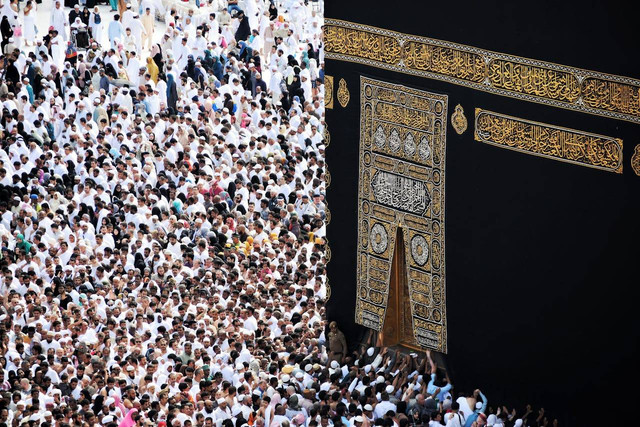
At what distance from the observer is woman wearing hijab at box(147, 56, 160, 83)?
22.4 metres

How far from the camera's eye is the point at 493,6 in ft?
47.6

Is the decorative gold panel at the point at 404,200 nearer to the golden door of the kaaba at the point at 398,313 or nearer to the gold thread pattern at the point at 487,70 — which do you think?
the golden door of the kaaba at the point at 398,313

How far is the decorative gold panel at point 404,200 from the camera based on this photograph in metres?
15.3

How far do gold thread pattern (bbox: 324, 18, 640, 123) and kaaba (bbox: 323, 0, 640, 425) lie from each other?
0.01 m

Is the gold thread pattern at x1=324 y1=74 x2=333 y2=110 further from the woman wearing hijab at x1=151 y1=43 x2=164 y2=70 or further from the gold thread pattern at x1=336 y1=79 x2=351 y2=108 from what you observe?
the woman wearing hijab at x1=151 y1=43 x2=164 y2=70

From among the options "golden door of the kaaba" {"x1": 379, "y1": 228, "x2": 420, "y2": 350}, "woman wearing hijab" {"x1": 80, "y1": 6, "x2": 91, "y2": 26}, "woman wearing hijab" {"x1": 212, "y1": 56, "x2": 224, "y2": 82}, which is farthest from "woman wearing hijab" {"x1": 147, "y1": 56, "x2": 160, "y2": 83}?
"golden door of the kaaba" {"x1": 379, "y1": 228, "x2": 420, "y2": 350}

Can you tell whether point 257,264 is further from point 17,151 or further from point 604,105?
point 604,105

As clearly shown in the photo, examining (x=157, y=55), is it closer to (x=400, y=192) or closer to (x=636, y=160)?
(x=400, y=192)

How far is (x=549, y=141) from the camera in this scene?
559 inches

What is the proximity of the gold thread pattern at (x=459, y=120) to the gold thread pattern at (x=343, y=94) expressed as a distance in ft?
4.63

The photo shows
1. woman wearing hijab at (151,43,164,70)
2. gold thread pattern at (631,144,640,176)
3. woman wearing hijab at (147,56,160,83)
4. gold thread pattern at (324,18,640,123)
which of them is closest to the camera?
gold thread pattern at (631,144,640,176)

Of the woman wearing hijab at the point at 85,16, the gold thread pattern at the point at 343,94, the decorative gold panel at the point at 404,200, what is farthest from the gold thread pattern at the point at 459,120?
the woman wearing hijab at the point at 85,16

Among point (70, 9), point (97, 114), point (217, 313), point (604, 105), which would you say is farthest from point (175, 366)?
point (70, 9)

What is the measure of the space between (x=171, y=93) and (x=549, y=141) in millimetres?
8725
